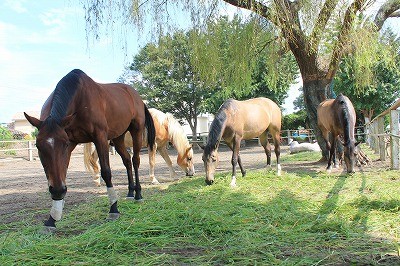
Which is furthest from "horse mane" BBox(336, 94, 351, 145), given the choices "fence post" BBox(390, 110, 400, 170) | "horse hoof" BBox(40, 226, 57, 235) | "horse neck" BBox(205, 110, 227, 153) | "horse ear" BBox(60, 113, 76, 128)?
"horse hoof" BBox(40, 226, 57, 235)

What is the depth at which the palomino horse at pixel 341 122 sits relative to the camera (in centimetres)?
651

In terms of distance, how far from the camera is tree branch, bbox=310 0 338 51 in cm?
705

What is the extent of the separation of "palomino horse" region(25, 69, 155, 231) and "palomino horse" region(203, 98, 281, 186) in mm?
1388

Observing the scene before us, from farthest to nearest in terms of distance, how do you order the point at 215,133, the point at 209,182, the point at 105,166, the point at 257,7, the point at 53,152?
the point at 257,7 → the point at 215,133 → the point at 209,182 → the point at 105,166 → the point at 53,152

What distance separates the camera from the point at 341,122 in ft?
22.9

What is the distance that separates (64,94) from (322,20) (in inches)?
227

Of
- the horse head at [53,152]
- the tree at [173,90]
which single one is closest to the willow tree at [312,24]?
the horse head at [53,152]

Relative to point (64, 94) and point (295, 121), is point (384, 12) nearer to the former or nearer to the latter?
point (64, 94)

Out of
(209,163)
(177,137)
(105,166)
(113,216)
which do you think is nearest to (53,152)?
(105,166)

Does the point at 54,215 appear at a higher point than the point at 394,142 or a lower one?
lower

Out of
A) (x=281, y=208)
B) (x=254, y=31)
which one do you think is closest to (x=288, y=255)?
(x=281, y=208)

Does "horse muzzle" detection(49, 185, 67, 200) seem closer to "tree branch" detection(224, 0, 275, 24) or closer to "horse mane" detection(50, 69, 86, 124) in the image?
"horse mane" detection(50, 69, 86, 124)

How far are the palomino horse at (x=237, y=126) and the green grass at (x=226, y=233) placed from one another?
1.45 metres

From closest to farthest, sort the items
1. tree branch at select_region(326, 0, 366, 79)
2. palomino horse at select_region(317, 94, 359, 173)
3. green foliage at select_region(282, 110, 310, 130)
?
1. palomino horse at select_region(317, 94, 359, 173)
2. tree branch at select_region(326, 0, 366, 79)
3. green foliage at select_region(282, 110, 310, 130)
